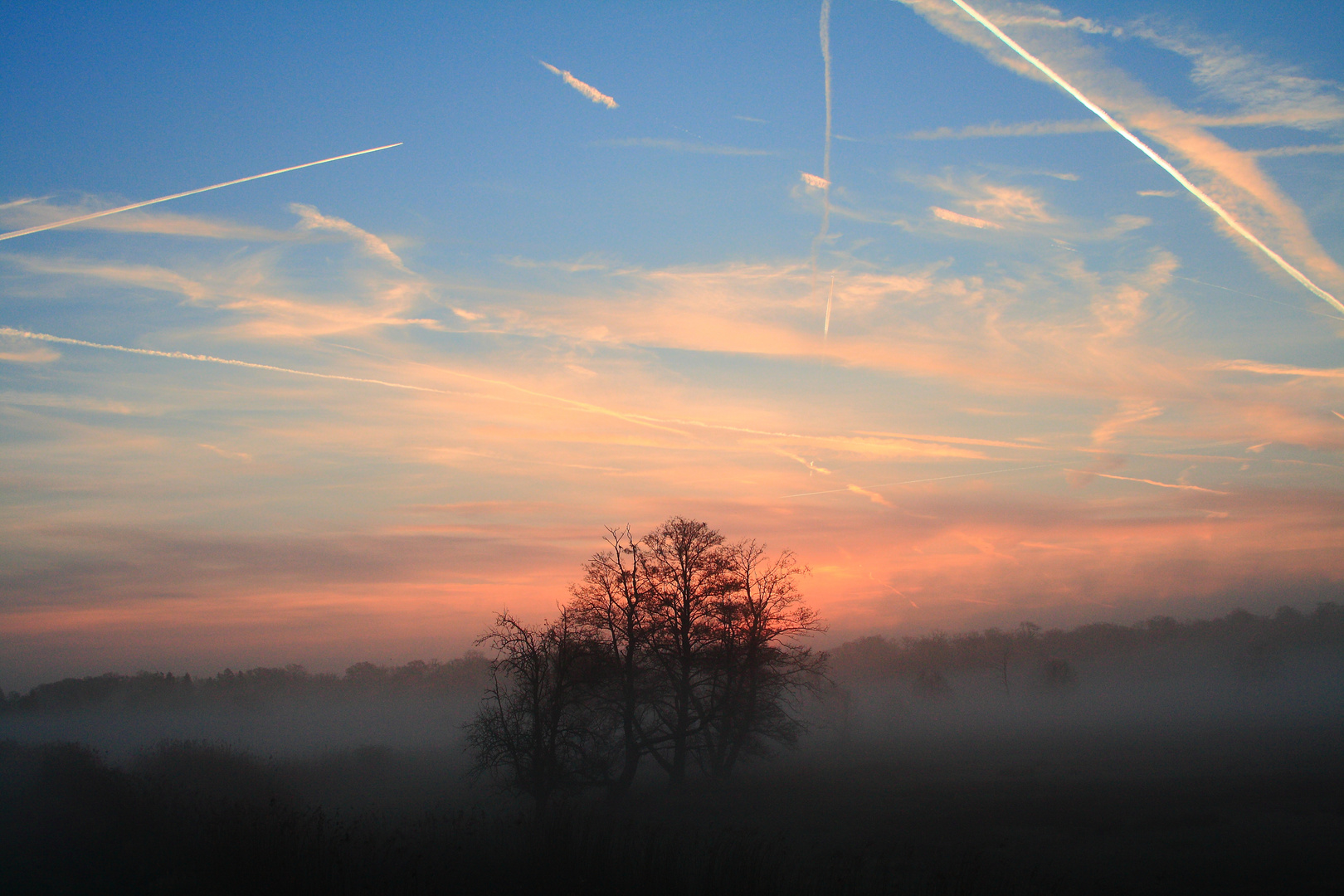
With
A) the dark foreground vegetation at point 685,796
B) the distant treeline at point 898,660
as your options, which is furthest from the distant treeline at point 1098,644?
the dark foreground vegetation at point 685,796

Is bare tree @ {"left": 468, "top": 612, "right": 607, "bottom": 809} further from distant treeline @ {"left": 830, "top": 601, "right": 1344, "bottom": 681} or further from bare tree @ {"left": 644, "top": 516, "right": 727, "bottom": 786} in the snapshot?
distant treeline @ {"left": 830, "top": 601, "right": 1344, "bottom": 681}

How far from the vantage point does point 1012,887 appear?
1516cm

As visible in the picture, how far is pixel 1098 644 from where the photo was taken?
164 metres

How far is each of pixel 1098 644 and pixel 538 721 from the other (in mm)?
171746

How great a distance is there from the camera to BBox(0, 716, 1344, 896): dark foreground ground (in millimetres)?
14945

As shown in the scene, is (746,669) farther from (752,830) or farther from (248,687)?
(248,687)

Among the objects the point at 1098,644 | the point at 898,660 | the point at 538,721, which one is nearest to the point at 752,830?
the point at 538,721

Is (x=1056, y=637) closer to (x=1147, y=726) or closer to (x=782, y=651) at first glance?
(x=1147, y=726)

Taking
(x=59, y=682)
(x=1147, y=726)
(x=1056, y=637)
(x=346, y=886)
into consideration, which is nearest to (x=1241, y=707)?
(x=1147, y=726)

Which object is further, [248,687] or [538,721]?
[248,687]

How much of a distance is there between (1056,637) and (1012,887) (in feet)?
567

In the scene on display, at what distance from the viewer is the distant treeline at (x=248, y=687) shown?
135 metres

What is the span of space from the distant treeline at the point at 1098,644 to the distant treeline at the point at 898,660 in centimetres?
21

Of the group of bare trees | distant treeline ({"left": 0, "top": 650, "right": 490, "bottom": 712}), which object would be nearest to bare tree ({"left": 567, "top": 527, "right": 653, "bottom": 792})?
the group of bare trees
